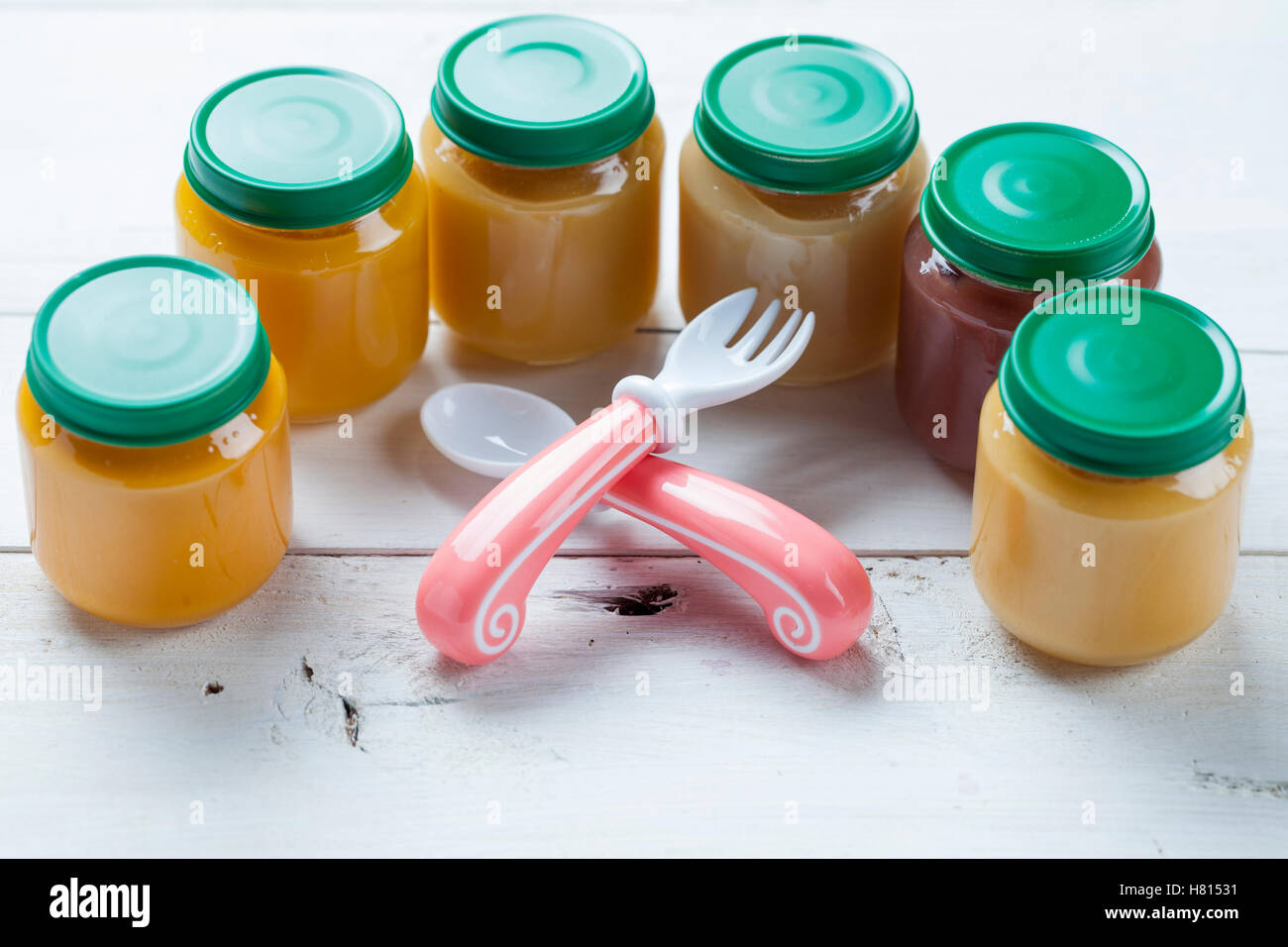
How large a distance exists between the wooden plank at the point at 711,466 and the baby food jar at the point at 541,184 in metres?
0.04

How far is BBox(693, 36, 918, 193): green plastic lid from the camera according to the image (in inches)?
44.6

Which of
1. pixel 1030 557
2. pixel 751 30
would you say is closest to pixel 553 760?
pixel 1030 557

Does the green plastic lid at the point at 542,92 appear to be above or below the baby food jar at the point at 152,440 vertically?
above

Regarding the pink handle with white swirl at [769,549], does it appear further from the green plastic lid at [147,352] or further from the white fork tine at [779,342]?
the green plastic lid at [147,352]

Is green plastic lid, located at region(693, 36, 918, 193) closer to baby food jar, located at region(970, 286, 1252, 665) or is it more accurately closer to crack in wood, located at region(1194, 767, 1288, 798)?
baby food jar, located at region(970, 286, 1252, 665)

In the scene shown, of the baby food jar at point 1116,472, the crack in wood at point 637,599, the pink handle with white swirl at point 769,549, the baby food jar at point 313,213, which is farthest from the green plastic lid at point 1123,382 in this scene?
the baby food jar at point 313,213

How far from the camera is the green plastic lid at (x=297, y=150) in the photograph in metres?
1.08

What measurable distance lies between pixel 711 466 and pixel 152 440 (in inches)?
15.4

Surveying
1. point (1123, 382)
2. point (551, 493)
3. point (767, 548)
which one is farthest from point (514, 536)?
point (1123, 382)

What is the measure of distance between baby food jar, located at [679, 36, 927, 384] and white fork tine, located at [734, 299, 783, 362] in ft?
0.04

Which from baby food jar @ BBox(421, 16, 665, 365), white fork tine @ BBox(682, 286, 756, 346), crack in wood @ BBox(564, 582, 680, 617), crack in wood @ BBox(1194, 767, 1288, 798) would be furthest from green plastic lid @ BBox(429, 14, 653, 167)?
crack in wood @ BBox(1194, 767, 1288, 798)

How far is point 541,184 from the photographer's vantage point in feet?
3.81

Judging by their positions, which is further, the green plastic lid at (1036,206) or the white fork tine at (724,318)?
the white fork tine at (724,318)

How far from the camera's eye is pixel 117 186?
136cm
